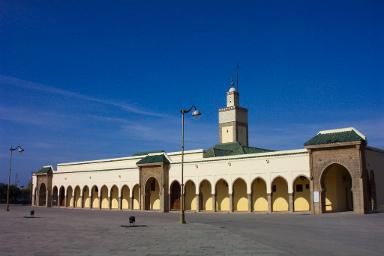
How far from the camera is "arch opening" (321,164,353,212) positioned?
112 ft

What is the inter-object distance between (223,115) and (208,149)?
31.4 ft

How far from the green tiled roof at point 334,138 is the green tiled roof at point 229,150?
1311 cm

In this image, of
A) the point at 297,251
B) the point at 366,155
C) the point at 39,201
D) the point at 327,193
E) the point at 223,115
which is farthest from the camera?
the point at 39,201

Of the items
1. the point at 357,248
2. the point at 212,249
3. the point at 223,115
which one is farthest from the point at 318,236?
the point at 223,115

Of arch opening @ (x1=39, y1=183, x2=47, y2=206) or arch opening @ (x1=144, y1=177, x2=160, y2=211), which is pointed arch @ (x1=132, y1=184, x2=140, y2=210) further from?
arch opening @ (x1=39, y1=183, x2=47, y2=206)

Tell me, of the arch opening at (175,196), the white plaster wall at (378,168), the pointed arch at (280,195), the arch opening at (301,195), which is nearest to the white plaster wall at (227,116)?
the arch opening at (175,196)

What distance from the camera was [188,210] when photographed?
43.0 meters

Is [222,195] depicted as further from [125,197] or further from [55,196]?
[55,196]

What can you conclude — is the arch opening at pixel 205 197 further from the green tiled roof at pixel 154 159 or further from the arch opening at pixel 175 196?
the green tiled roof at pixel 154 159

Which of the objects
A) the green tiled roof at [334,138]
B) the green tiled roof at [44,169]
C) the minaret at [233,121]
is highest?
the minaret at [233,121]

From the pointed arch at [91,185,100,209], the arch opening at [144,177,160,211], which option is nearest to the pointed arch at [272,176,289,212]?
the arch opening at [144,177,160,211]

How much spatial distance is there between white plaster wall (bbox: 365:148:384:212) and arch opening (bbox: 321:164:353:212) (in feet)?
6.66

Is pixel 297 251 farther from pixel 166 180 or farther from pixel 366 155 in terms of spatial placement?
pixel 166 180

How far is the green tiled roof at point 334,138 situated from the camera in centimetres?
3062
